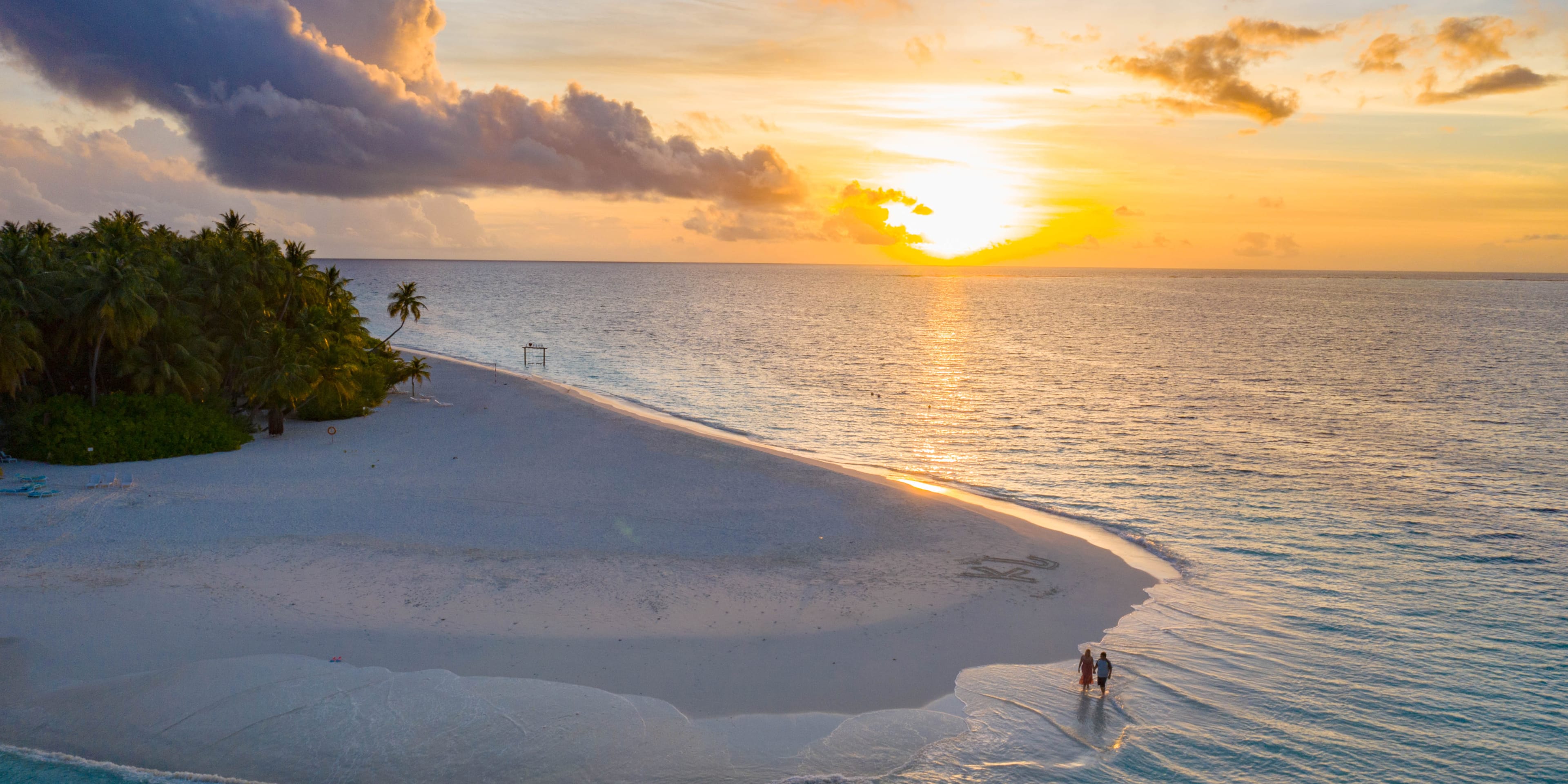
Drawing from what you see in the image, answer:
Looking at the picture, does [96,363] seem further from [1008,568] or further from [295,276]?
[1008,568]

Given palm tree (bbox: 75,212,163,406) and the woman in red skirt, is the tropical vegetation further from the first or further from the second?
the woman in red skirt

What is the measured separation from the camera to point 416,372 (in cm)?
5828

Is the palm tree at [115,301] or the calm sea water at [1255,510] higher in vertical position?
the palm tree at [115,301]

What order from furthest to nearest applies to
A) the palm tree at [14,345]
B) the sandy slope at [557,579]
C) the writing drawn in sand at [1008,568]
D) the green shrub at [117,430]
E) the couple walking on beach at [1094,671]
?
the green shrub at [117,430] → the palm tree at [14,345] → the writing drawn in sand at [1008,568] → the sandy slope at [557,579] → the couple walking on beach at [1094,671]

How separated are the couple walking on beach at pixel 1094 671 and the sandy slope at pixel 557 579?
194 cm

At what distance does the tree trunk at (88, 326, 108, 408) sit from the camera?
1475 inches

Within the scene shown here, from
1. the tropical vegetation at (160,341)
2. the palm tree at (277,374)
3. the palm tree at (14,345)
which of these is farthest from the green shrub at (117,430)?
the palm tree at (277,374)

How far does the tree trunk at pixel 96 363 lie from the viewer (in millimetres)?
37469

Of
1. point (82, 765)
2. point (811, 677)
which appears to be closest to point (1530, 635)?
point (811, 677)

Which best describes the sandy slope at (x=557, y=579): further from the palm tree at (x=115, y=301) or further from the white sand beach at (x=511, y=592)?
the palm tree at (x=115, y=301)

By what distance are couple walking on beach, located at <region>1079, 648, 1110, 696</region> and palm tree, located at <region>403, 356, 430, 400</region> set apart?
167 feet

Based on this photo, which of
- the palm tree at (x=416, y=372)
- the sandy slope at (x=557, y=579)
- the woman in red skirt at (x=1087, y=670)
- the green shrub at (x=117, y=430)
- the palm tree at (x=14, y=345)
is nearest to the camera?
the woman in red skirt at (x=1087, y=670)

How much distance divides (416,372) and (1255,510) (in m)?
51.5

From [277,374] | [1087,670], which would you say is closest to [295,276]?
[277,374]
